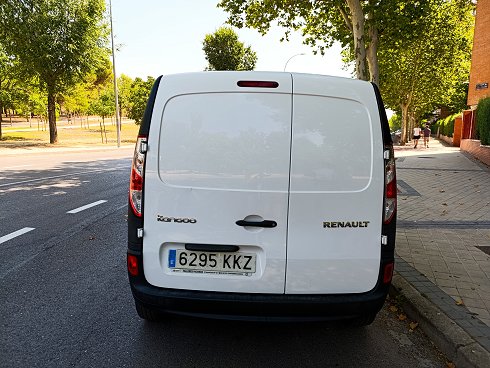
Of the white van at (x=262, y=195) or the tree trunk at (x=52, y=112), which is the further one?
the tree trunk at (x=52, y=112)

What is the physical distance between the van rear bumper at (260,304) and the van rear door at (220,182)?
53 mm

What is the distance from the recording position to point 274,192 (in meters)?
2.60

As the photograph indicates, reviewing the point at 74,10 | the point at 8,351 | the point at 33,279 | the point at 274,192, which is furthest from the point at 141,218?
the point at 74,10

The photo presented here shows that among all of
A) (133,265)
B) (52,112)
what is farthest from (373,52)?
(52,112)

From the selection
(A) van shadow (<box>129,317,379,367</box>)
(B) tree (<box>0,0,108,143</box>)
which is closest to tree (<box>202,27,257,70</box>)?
(B) tree (<box>0,0,108,143</box>)

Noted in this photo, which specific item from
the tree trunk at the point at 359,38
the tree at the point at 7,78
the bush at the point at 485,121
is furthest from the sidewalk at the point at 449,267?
the tree at the point at 7,78

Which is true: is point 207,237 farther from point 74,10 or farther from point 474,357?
point 74,10

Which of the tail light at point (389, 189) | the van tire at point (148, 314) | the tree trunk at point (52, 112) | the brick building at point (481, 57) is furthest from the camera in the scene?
the tree trunk at point (52, 112)

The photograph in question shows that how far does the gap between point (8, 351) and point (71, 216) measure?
442 cm

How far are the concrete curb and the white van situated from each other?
2.51 feet

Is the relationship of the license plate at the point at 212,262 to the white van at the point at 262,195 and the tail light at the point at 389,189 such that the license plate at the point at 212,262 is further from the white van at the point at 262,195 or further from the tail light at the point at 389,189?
the tail light at the point at 389,189

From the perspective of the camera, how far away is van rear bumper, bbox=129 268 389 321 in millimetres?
2643

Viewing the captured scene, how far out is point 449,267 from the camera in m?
4.49

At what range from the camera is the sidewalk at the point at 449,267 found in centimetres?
304
